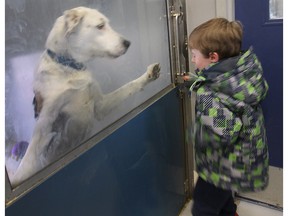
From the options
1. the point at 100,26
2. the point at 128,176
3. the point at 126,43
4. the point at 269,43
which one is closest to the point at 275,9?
the point at 269,43

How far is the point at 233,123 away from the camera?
44.4 inches

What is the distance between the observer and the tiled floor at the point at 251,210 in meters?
1.80

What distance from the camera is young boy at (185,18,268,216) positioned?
3.69 feet

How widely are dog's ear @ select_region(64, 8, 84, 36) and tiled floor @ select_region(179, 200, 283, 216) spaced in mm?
1343

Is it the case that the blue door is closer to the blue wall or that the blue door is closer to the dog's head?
the blue wall

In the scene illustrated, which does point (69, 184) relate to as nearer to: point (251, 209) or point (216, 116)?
point (216, 116)

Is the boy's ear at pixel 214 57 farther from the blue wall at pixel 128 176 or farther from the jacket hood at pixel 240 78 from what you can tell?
the blue wall at pixel 128 176

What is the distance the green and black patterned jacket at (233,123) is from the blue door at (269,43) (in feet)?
1.72

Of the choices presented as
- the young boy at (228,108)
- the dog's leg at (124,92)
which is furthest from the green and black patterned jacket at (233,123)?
the dog's leg at (124,92)

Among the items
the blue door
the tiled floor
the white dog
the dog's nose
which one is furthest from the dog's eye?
the tiled floor

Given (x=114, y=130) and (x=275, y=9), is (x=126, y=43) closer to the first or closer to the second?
(x=114, y=130)

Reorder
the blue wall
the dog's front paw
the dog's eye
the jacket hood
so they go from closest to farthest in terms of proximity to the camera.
Result: the blue wall, the dog's eye, the jacket hood, the dog's front paw

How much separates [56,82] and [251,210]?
4.89 ft

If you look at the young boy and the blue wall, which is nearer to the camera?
the blue wall
